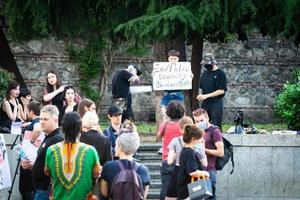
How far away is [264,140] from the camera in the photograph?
16.1 meters

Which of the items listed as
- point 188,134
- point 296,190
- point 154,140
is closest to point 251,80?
point 154,140

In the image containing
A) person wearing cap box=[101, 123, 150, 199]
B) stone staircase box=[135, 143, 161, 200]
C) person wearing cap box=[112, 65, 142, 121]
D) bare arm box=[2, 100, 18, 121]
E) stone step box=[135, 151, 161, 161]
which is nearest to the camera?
person wearing cap box=[101, 123, 150, 199]

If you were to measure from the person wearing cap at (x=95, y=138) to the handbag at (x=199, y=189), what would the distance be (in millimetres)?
1060

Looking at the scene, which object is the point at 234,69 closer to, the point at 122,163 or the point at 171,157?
→ the point at 171,157

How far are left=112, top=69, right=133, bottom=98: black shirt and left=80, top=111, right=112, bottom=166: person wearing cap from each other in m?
5.36

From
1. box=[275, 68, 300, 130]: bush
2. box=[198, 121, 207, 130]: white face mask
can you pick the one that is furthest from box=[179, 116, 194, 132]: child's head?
box=[275, 68, 300, 130]: bush

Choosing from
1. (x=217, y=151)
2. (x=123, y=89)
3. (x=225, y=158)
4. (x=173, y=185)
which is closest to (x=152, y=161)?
(x=123, y=89)

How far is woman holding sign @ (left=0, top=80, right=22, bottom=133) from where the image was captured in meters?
16.2

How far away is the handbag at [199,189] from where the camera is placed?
1096 centimetres

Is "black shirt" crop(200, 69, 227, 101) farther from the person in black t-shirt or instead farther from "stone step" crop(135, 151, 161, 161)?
the person in black t-shirt

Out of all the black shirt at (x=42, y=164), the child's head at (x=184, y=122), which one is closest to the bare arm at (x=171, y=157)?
the child's head at (x=184, y=122)

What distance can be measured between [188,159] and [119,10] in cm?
811

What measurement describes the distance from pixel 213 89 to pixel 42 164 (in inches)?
249

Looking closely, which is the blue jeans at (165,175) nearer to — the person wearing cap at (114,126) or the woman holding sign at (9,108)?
the person wearing cap at (114,126)
